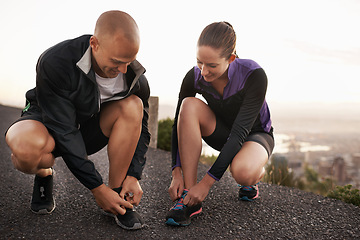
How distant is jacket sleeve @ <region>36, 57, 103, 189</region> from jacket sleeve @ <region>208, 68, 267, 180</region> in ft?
2.40

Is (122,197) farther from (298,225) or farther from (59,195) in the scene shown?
(298,225)

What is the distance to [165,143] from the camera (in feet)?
18.1

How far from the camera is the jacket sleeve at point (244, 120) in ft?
7.10

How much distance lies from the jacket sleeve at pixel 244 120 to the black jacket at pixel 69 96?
74 cm

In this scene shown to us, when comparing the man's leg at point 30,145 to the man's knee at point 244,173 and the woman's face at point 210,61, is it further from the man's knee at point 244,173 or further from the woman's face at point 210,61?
the man's knee at point 244,173

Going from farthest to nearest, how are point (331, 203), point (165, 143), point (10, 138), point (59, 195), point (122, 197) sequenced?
point (165, 143) < point (331, 203) < point (59, 195) < point (122, 197) < point (10, 138)

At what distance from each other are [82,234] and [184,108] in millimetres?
1037

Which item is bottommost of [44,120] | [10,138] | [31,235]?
[31,235]

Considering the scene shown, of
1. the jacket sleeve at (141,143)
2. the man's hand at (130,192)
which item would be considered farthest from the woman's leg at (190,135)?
the man's hand at (130,192)

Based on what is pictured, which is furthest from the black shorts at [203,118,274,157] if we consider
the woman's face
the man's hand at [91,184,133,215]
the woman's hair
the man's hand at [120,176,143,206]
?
the man's hand at [91,184,133,215]

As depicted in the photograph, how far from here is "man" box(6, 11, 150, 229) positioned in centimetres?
189

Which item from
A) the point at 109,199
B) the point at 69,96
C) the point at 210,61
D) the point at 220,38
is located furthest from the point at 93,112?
the point at 220,38

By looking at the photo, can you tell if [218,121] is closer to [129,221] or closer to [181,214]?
[181,214]

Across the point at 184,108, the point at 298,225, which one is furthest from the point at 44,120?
the point at 298,225
